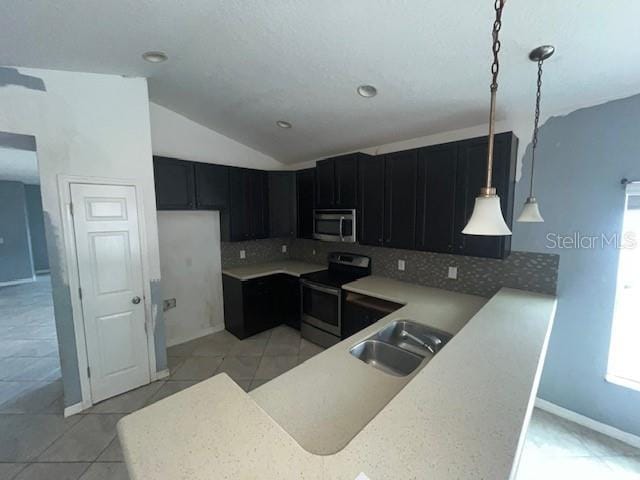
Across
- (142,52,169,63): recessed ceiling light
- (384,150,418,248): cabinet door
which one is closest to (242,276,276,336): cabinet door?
(384,150,418,248): cabinet door

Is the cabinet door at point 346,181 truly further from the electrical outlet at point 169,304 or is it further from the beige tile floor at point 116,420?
the electrical outlet at point 169,304

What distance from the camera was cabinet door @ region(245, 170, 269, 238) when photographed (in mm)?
3770

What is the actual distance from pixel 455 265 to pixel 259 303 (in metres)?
2.48

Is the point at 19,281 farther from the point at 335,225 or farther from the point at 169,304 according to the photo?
the point at 335,225

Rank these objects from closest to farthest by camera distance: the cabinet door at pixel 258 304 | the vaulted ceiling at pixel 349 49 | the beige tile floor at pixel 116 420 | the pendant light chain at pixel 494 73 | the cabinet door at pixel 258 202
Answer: the pendant light chain at pixel 494 73
the vaulted ceiling at pixel 349 49
the beige tile floor at pixel 116 420
the cabinet door at pixel 258 304
the cabinet door at pixel 258 202

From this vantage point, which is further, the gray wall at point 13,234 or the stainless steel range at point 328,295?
the gray wall at point 13,234

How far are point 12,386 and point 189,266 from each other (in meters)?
1.93

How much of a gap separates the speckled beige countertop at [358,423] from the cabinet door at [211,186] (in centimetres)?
262

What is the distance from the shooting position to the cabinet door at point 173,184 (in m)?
2.97

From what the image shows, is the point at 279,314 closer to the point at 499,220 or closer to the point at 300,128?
the point at 300,128

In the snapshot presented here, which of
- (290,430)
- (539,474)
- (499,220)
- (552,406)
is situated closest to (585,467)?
(539,474)

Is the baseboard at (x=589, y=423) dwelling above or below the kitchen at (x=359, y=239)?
below

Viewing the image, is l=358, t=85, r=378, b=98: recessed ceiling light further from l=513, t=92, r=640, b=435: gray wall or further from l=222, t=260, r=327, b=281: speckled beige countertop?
l=222, t=260, r=327, b=281: speckled beige countertop

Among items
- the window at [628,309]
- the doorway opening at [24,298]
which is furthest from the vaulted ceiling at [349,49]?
the doorway opening at [24,298]
